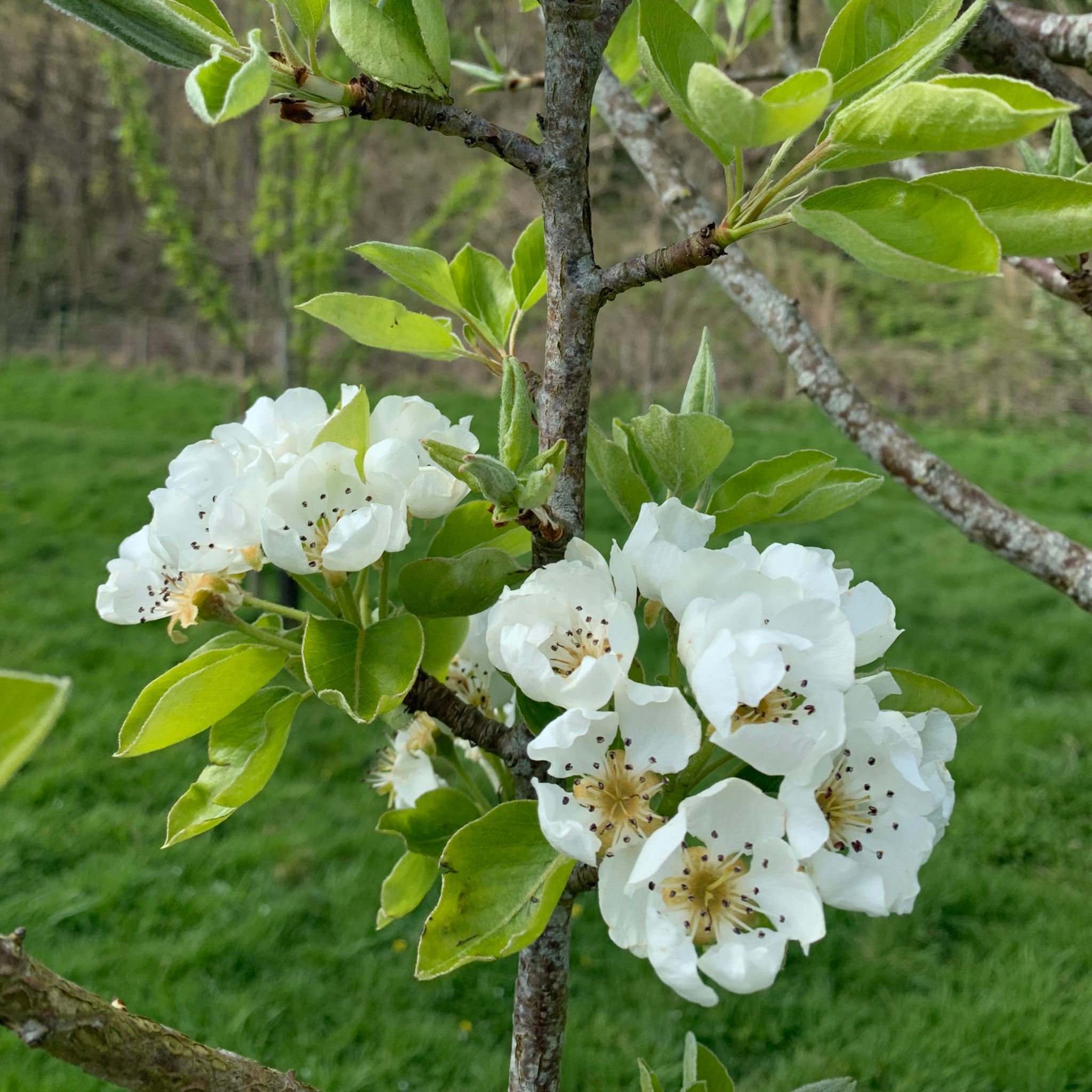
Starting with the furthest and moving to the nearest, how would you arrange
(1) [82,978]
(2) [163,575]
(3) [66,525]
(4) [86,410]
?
(4) [86,410] < (3) [66,525] < (1) [82,978] < (2) [163,575]

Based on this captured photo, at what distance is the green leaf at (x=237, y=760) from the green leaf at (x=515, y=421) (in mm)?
316

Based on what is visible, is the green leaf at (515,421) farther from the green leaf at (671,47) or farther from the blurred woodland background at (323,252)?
the blurred woodland background at (323,252)

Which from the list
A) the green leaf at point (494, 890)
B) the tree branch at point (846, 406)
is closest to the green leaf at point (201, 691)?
the green leaf at point (494, 890)

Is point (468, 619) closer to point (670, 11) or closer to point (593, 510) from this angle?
point (670, 11)

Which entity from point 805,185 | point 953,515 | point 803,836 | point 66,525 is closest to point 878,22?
point 805,185

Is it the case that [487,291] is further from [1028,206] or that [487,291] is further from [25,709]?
[25,709]

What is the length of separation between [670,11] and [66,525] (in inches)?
281

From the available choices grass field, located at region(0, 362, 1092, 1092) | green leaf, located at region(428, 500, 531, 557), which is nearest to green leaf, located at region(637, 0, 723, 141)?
green leaf, located at region(428, 500, 531, 557)

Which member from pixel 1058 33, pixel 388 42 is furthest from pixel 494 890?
pixel 1058 33

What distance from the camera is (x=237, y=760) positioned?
3.05 feet

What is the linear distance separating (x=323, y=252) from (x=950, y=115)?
5.36m

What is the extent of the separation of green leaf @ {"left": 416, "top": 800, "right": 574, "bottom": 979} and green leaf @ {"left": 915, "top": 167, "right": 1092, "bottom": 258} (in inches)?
22.1

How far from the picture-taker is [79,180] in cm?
1638

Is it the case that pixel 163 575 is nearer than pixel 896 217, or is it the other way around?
pixel 896 217
